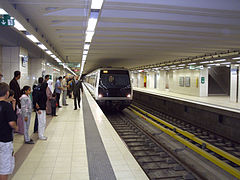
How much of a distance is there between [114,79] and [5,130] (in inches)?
372

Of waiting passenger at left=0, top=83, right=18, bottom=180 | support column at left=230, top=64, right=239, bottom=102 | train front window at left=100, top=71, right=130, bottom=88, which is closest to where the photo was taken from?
waiting passenger at left=0, top=83, right=18, bottom=180

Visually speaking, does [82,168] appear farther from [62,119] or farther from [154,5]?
[62,119]

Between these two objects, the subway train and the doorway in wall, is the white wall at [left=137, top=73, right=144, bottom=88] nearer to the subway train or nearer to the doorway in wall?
the doorway in wall

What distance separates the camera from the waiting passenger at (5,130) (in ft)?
9.61

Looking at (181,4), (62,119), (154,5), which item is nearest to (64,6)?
(154,5)

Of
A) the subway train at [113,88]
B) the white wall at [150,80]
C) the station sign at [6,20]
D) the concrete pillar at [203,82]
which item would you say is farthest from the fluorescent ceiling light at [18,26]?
the white wall at [150,80]

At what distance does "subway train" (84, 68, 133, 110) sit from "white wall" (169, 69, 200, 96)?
9.91 metres

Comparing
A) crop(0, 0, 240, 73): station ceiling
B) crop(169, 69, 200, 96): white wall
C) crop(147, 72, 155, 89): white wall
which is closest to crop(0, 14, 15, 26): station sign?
crop(0, 0, 240, 73): station ceiling

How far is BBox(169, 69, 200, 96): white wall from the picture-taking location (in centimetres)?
2012

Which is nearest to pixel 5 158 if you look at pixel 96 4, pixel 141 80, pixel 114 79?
pixel 96 4

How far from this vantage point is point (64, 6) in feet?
17.0

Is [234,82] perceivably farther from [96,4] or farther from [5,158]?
[5,158]

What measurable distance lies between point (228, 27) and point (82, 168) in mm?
5998

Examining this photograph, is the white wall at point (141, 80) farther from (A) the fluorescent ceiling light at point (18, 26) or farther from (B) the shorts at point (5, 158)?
(B) the shorts at point (5, 158)
